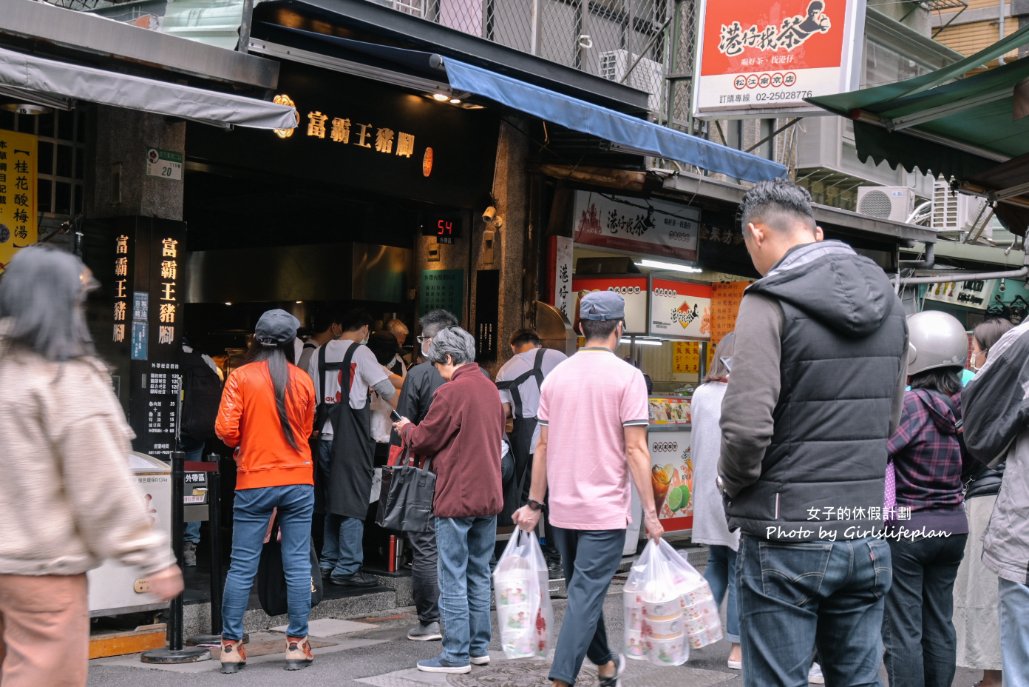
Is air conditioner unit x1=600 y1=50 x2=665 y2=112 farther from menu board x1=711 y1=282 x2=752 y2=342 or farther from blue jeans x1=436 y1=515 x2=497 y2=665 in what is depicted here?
blue jeans x1=436 y1=515 x2=497 y2=665

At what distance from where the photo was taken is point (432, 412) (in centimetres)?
685

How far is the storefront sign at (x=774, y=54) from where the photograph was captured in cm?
1035

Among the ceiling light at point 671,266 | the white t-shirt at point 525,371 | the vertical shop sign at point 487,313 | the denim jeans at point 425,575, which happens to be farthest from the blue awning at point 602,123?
the denim jeans at point 425,575

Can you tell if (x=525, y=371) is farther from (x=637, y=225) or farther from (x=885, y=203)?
(x=885, y=203)

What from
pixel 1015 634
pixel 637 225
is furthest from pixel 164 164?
pixel 1015 634

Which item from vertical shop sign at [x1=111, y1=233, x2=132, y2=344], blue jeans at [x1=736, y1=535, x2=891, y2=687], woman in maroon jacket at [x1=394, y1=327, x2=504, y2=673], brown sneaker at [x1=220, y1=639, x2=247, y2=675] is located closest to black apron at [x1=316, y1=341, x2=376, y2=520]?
vertical shop sign at [x1=111, y1=233, x2=132, y2=344]

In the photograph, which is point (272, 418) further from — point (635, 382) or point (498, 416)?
point (635, 382)

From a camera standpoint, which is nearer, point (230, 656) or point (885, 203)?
point (230, 656)

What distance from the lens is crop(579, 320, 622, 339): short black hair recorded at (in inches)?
235

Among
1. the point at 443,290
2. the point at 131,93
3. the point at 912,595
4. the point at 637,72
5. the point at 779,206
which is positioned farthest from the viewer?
the point at 637,72

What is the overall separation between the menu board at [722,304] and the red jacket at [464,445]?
7311 millimetres

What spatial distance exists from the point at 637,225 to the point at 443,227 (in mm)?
A: 2267

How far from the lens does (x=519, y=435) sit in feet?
33.0

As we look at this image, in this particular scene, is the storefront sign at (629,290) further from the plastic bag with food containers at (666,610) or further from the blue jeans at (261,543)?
the plastic bag with food containers at (666,610)
